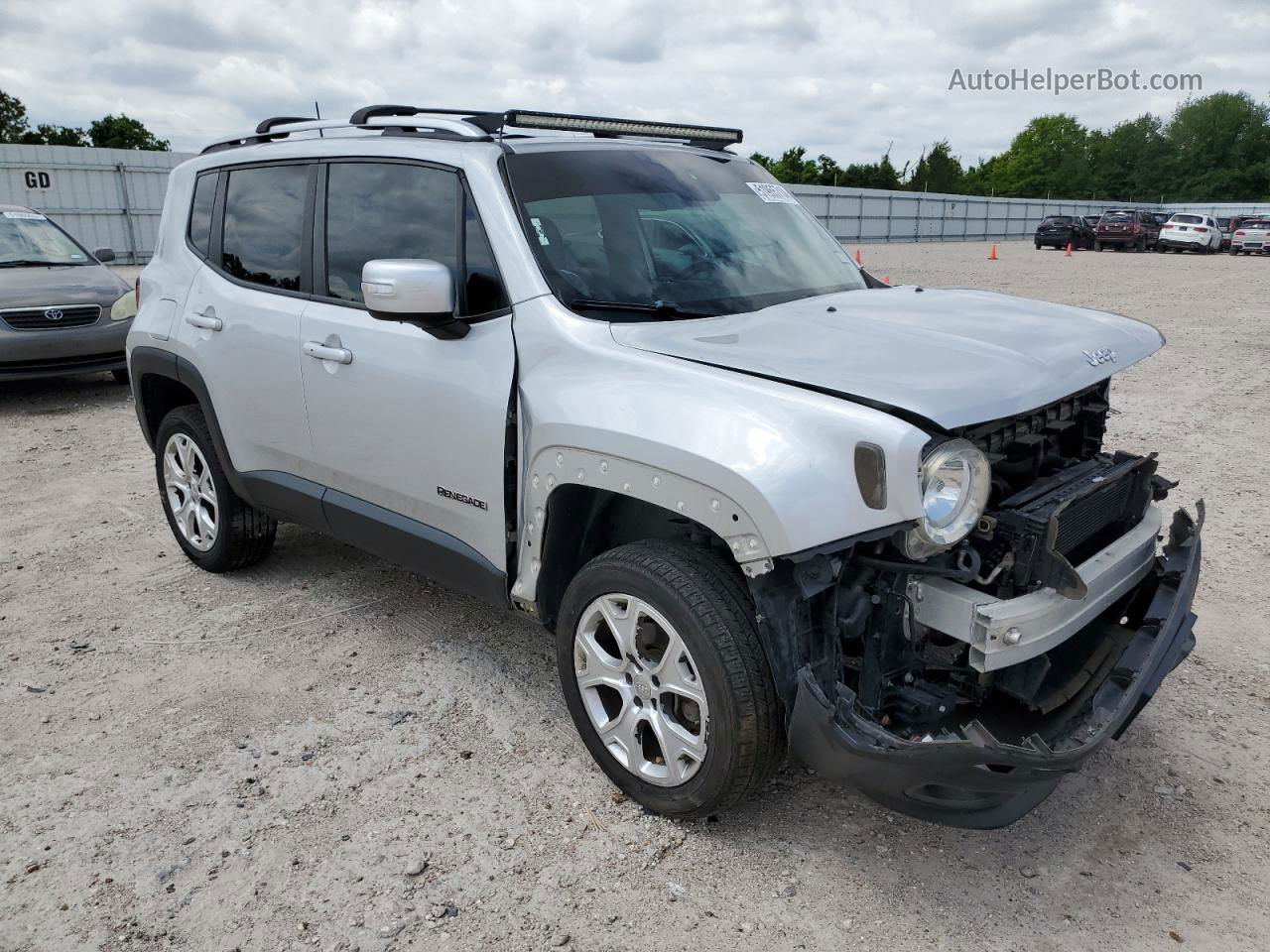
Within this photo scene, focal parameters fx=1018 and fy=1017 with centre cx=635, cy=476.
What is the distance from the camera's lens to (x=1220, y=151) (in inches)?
3438

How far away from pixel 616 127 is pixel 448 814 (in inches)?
104

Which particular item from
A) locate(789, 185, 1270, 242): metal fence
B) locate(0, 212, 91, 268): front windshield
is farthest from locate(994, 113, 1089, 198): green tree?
locate(0, 212, 91, 268): front windshield

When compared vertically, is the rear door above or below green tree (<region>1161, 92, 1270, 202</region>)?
Answer: below

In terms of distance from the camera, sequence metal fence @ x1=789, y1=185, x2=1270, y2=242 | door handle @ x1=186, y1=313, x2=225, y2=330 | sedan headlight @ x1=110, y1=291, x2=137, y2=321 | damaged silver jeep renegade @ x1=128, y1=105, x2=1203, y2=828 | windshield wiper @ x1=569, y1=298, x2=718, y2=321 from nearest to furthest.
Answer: damaged silver jeep renegade @ x1=128, y1=105, x2=1203, y2=828 < windshield wiper @ x1=569, y1=298, x2=718, y2=321 < door handle @ x1=186, y1=313, x2=225, y2=330 < sedan headlight @ x1=110, y1=291, x2=137, y2=321 < metal fence @ x1=789, y1=185, x2=1270, y2=242

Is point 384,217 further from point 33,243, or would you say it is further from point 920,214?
point 920,214

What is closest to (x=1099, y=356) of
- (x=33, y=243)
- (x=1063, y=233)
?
(x=33, y=243)

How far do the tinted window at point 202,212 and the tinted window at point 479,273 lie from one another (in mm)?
1892

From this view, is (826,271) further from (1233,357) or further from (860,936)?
(1233,357)

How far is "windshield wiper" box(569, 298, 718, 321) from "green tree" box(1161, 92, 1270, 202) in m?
96.5

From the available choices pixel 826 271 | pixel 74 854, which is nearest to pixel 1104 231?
pixel 826 271

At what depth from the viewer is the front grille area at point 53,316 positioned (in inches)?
354

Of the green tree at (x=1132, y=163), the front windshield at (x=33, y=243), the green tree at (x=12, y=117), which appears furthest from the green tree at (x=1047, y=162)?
the front windshield at (x=33, y=243)

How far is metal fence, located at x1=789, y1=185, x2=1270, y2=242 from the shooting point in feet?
129

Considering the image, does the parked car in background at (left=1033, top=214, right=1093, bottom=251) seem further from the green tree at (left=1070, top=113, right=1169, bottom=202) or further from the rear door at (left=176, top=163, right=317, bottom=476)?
the green tree at (left=1070, top=113, right=1169, bottom=202)
